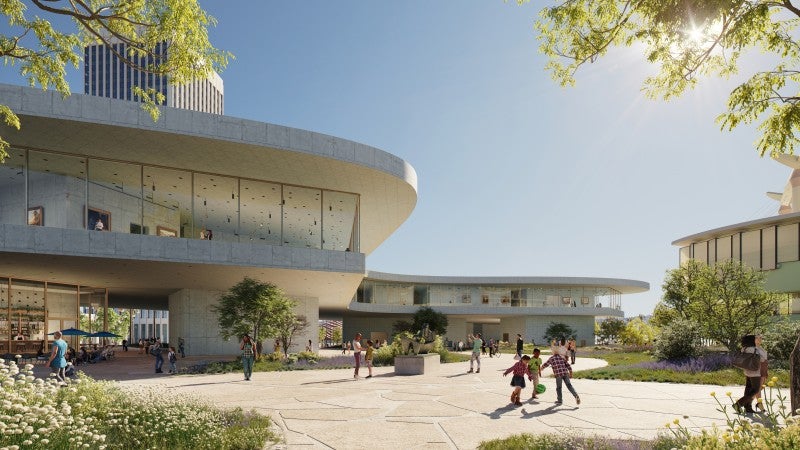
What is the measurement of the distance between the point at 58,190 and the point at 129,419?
21.3m

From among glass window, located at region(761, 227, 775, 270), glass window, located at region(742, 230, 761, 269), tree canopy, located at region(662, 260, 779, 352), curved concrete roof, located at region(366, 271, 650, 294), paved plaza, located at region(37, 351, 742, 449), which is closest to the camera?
paved plaza, located at region(37, 351, 742, 449)

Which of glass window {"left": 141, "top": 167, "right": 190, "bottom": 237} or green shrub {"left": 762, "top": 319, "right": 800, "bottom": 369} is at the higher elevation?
glass window {"left": 141, "top": 167, "right": 190, "bottom": 237}

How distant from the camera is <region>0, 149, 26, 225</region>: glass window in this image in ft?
80.9

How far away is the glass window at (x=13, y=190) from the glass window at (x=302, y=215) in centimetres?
1192

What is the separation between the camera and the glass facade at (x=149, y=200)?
82.8 feet

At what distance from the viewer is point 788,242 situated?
4356cm

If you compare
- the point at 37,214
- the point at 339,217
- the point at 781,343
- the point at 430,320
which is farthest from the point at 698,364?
the point at 430,320

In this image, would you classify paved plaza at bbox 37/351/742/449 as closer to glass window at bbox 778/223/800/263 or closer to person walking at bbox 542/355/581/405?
person walking at bbox 542/355/581/405

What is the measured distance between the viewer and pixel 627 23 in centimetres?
1015

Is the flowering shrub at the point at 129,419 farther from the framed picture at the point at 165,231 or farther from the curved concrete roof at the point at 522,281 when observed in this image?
the curved concrete roof at the point at 522,281

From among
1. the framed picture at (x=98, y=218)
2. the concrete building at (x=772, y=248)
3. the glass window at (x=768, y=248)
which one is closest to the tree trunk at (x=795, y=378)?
the framed picture at (x=98, y=218)

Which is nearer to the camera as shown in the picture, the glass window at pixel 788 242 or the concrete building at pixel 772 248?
the concrete building at pixel 772 248

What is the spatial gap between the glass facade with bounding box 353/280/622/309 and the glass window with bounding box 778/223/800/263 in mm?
28223

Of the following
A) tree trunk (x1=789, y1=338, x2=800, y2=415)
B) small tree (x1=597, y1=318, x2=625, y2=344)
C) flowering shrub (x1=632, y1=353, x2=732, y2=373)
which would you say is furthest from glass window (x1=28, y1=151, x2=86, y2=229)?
small tree (x1=597, y1=318, x2=625, y2=344)
